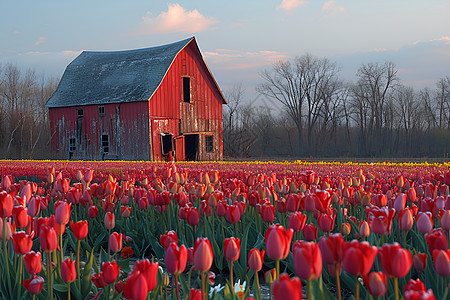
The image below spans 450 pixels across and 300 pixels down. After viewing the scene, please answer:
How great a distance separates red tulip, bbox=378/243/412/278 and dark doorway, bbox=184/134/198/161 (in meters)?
28.0

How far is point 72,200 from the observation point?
443cm

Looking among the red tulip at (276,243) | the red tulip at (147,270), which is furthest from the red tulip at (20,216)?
the red tulip at (276,243)

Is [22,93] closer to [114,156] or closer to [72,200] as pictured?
[114,156]

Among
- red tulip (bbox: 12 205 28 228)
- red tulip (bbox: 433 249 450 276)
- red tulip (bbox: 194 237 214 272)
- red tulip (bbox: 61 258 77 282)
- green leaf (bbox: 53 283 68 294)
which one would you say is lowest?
green leaf (bbox: 53 283 68 294)

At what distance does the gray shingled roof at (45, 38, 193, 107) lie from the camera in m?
27.7

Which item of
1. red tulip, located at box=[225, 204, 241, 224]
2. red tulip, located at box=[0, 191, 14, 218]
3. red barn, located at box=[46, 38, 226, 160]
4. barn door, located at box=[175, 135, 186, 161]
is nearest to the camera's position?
red tulip, located at box=[0, 191, 14, 218]

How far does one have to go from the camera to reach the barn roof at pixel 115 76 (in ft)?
90.9

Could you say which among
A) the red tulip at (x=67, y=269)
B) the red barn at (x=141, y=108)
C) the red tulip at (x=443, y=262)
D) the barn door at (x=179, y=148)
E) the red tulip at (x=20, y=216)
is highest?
the red barn at (x=141, y=108)

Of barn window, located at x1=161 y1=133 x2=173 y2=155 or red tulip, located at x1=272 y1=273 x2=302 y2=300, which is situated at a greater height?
barn window, located at x1=161 y1=133 x2=173 y2=155

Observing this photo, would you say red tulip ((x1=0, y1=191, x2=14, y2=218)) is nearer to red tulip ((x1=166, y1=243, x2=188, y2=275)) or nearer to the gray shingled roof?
red tulip ((x1=166, y1=243, x2=188, y2=275))

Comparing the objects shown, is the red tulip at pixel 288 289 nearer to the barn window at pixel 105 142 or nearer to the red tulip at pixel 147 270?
the red tulip at pixel 147 270

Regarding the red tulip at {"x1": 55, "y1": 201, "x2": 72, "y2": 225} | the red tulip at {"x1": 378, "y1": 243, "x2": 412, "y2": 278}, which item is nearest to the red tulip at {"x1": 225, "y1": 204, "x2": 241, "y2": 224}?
the red tulip at {"x1": 55, "y1": 201, "x2": 72, "y2": 225}

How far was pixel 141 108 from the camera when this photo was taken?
88.1 feet

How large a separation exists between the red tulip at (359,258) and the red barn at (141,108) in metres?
25.5
